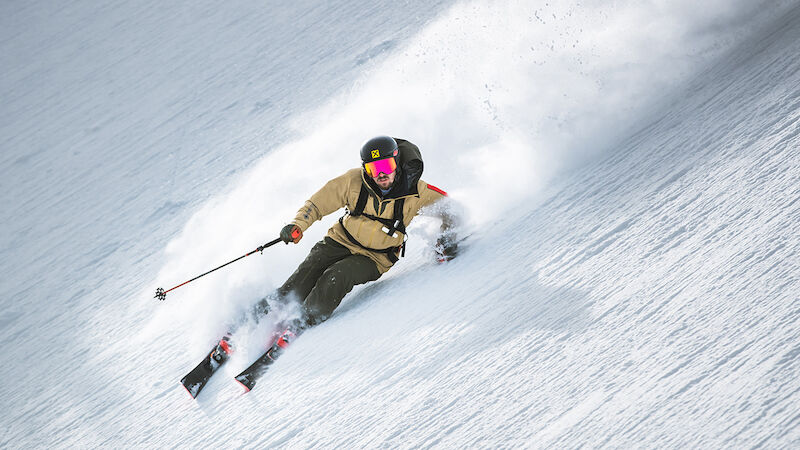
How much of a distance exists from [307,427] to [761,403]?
208cm

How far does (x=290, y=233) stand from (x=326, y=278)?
1.42 feet

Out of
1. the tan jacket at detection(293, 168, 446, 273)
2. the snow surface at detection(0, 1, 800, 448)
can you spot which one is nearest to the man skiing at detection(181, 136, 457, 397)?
the tan jacket at detection(293, 168, 446, 273)

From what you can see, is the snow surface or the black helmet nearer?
the snow surface

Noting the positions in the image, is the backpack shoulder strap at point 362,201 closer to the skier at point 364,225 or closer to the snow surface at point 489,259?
the skier at point 364,225

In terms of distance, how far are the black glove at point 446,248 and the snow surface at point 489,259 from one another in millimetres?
80

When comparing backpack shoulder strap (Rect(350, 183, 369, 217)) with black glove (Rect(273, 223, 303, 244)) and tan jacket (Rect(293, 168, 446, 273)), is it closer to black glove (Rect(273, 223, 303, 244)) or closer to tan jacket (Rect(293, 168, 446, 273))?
tan jacket (Rect(293, 168, 446, 273))

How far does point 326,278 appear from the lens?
3.85 m

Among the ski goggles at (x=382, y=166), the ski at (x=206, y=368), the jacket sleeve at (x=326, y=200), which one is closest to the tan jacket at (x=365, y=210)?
the jacket sleeve at (x=326, y=200)

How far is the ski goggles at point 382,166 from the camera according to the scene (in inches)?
147

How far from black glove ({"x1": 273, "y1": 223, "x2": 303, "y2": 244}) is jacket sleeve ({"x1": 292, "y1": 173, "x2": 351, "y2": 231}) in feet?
0.38

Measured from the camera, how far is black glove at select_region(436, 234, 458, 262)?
4082 mm

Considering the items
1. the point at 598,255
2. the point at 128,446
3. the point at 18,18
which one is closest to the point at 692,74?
the point at 598,255

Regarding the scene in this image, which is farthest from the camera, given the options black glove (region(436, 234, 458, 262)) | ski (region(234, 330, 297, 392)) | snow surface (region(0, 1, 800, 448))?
black glove (region(436, 234, 458, 262))

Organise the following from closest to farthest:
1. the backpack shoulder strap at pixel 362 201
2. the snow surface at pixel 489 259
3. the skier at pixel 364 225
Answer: the snow surface at pixel 489 259
the skier at pixel 364 225
the backpack shoulder strap at pixel 362 201
